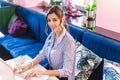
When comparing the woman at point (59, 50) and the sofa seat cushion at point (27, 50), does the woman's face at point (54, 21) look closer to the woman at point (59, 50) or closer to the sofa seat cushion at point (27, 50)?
the woman at point (59, 50)

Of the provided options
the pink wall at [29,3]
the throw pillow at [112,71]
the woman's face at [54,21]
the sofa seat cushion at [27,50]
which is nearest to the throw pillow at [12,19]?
the pink wall at [29,3]

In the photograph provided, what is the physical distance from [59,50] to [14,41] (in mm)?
1545

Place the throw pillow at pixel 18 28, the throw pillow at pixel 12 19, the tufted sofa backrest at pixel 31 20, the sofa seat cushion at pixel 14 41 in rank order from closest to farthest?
the sofa seat cushion at pixel 14 41 < the tufted sofa backrest at pixel 31 20 < the throw pillow at pixel 18 28 < the throw pillow at pixel 12 19

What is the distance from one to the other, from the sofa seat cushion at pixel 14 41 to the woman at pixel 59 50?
115 cm

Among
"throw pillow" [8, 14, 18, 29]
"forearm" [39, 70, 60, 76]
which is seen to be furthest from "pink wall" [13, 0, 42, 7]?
"forearm" [39, 70, 60, 76]

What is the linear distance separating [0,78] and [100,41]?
51.6 inches

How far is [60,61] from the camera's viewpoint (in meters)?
1.84

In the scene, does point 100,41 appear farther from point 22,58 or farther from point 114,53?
point 22,58

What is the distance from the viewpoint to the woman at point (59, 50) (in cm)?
170

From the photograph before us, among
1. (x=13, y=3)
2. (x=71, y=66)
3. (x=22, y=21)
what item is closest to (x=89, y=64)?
(x=71, y=66)

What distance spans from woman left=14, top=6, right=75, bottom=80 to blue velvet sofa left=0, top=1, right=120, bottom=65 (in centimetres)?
37

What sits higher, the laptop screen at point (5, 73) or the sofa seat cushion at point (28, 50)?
the laptop screen at point (5, 73)

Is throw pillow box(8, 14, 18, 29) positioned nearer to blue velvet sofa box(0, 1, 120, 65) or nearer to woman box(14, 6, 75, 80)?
blue velvet sofa box(0, 1, 120, 65)

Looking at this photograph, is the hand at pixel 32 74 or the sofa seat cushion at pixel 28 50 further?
the sofa seat cushion at pixel 28 50
